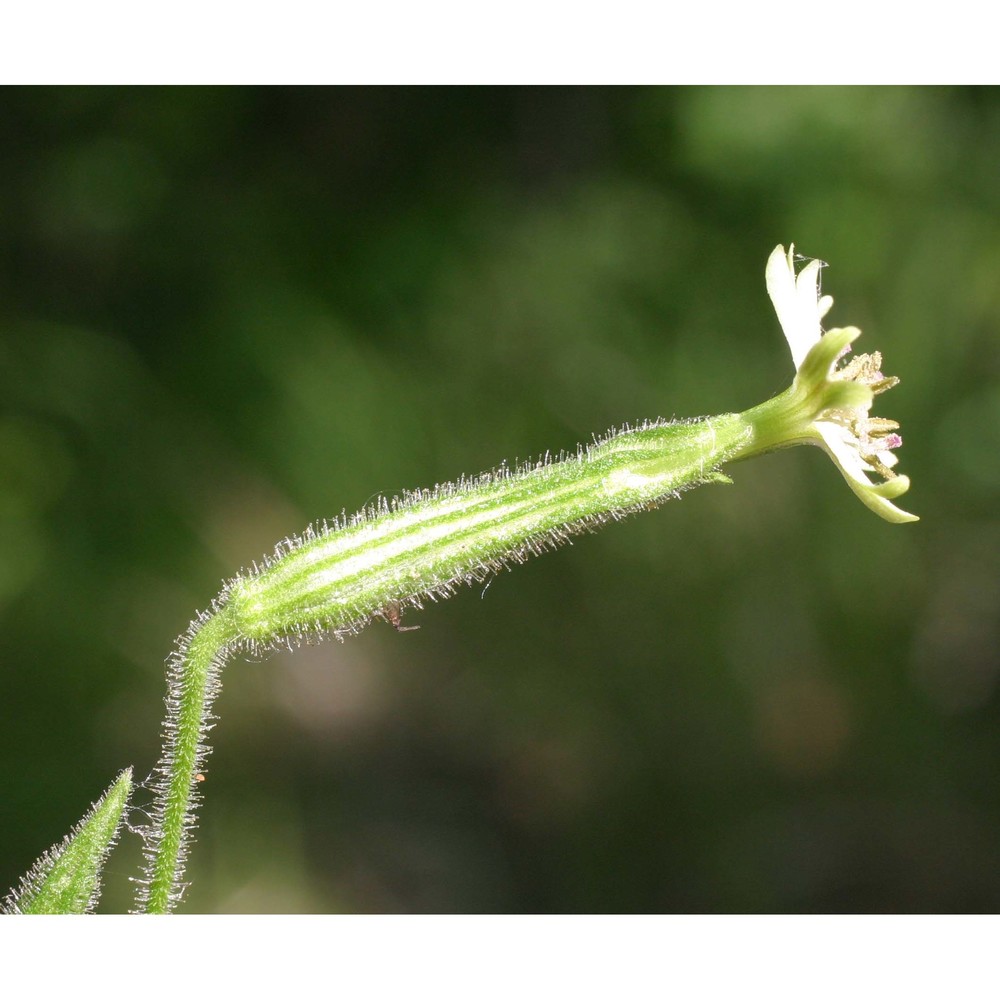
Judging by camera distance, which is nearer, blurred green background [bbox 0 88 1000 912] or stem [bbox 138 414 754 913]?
stem [bbox 138 414 754 913]

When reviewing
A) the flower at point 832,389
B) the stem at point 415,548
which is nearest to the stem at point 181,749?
the stem at point 415,548

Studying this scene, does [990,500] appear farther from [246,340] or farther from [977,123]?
[246,340]

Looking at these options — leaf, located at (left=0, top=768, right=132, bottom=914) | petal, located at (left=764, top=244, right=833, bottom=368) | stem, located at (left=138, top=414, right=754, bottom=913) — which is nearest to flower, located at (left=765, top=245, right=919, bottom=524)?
petal, located at (left=764, top=244, right=833, bottom=368)

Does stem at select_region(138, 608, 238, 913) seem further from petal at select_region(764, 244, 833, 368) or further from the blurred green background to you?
the blurred green background

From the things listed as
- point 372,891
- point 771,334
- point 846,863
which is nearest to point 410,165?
point 771,334

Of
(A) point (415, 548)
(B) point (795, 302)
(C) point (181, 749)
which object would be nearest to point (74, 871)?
(C) point (181, 749)
